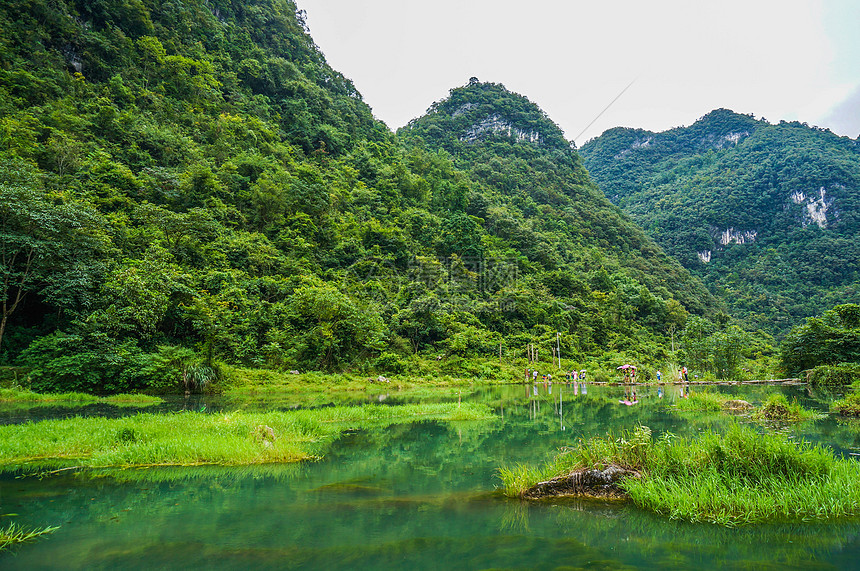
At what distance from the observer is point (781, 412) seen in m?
13.9

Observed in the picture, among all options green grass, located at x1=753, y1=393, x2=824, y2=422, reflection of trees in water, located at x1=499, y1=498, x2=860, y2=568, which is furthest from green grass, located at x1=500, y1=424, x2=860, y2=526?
green grass, located at x1=753, y1=393, x2=824, y2=422

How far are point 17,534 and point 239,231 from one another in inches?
1316

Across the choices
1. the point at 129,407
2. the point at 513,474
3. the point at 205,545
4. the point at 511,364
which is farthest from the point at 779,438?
the point at 511,364

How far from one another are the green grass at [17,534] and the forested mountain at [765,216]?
83695mm

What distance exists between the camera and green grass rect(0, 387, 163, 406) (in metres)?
16.8

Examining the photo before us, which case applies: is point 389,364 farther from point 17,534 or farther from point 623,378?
point 17,534

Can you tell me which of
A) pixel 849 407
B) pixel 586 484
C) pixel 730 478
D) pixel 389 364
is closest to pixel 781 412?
pixel 849 407

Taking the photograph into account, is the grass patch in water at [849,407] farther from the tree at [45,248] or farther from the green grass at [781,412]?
the tree at [45,248]

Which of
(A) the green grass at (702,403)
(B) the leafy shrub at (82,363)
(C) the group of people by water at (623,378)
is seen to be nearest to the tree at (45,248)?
(B) the leafy shrub at (82,363)

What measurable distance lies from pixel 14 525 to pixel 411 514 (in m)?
5.03

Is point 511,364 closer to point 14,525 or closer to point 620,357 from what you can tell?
point 620,357

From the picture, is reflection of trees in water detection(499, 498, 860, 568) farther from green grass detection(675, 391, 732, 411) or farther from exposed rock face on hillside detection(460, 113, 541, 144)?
exposed rock face on hillside detection(460, 113, 541, 144)

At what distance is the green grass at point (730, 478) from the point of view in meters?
5.71

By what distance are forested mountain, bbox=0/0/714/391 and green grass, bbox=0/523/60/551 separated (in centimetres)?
1680
